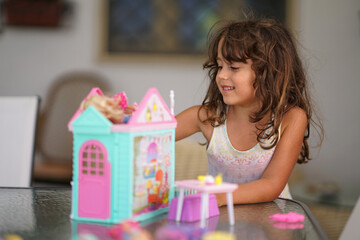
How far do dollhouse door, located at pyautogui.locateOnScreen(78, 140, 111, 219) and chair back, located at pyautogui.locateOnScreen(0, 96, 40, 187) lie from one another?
83cm

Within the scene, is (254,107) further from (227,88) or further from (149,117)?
(149,117)

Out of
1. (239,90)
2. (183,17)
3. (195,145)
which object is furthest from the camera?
(183,17)

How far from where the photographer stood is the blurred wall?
313 centimetres

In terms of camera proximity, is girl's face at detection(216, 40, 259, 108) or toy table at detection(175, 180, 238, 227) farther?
girl's face at detection(216, 40, 259, 108)

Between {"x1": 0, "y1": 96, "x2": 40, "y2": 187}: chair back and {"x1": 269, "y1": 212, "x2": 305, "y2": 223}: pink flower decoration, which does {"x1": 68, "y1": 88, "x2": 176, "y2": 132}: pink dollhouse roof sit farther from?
{"x1": 0, "y1": 96, "x2": 40, "y2": 187}: chair back

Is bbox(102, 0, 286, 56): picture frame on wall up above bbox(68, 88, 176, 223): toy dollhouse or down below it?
above

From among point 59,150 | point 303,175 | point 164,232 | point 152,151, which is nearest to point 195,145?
point 303,175

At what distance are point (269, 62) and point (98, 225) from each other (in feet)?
2.44

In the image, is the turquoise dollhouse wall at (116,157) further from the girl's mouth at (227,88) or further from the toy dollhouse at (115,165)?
the girl's mouth at (227,88)

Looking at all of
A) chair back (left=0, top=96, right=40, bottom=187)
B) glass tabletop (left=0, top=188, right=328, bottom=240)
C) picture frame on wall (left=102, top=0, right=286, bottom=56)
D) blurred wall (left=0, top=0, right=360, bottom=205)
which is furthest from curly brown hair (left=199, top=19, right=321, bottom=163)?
picture frame on wall (left=102, top=0, right=286, bottom=56)

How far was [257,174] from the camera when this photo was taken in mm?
1462

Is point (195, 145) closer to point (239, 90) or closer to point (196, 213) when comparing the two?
point (239, 90)

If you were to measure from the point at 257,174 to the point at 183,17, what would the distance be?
2.13 metres

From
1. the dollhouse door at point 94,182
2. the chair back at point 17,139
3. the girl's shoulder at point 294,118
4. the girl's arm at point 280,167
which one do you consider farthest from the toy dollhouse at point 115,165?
the chair back at point 17,139
